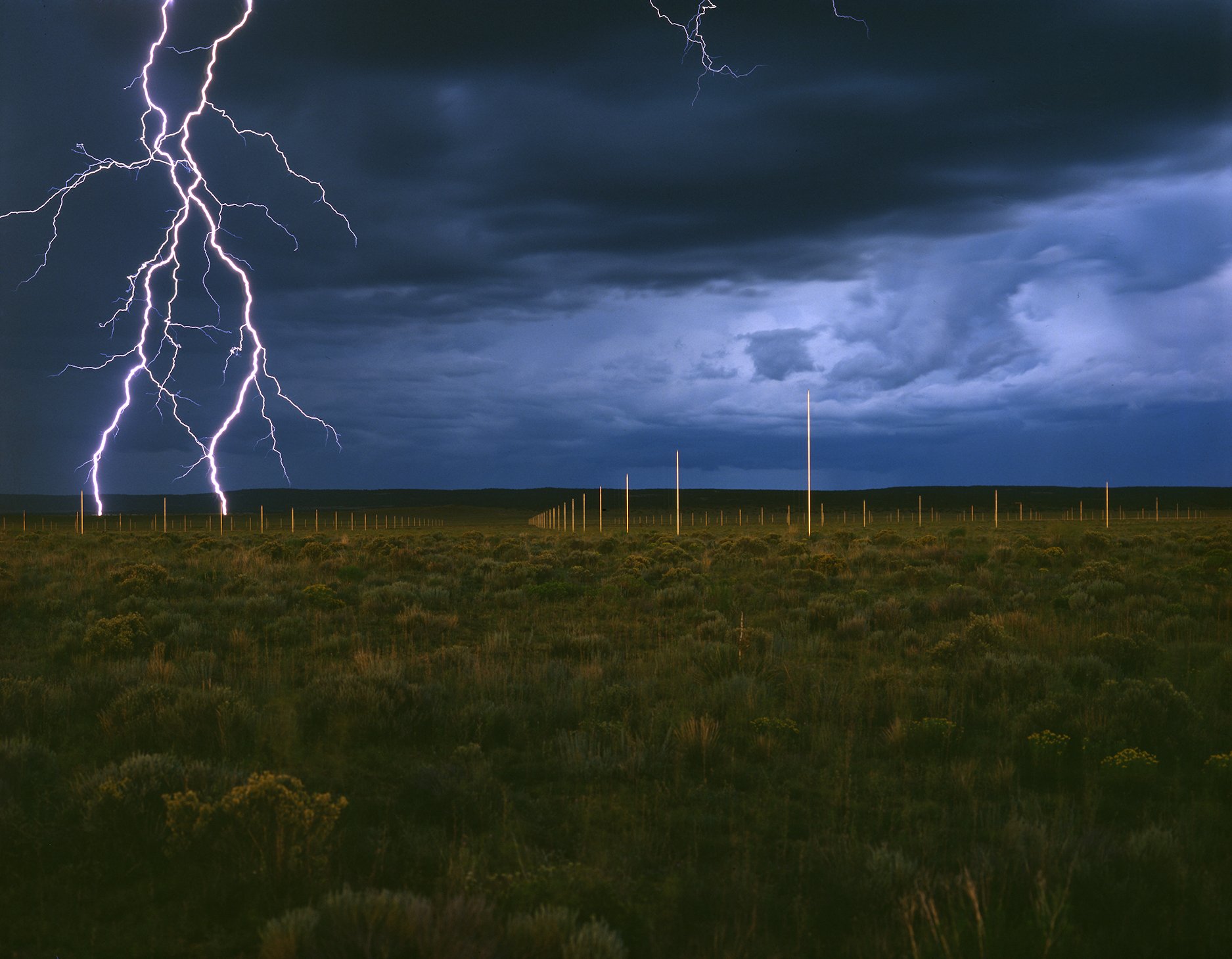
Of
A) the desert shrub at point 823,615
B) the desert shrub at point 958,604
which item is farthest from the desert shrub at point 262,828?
the desert shrub at point 958,604

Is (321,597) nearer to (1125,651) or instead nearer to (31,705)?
(31,705)

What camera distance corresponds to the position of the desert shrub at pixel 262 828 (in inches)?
190

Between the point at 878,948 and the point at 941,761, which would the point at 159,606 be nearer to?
the point at 941,761

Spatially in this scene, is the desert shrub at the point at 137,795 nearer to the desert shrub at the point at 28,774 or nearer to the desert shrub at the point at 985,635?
the desert shrub at the point at 28,774

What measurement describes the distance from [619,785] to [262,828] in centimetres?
241

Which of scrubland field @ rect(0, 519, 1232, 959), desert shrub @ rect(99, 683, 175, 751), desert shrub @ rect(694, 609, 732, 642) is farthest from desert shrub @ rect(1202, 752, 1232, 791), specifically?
desert shrub @ rect(99, 683, 175, 751)

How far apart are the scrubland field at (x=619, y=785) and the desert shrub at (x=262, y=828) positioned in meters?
0.02

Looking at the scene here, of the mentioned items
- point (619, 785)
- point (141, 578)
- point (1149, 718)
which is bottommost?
point (619, 785)

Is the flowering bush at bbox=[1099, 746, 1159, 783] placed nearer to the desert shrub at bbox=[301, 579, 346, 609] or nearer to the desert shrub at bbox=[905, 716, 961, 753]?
A: the desert shrub at bbox=[905, 716, 961, 753]

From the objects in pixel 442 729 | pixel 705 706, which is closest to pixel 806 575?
pixel 705 706

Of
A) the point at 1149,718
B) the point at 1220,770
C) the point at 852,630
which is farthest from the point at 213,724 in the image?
the point at 852,630

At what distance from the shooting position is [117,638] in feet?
36.4

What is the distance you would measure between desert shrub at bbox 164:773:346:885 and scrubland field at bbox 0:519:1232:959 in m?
0.02

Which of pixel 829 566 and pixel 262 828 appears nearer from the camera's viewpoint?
pixel 262 828
